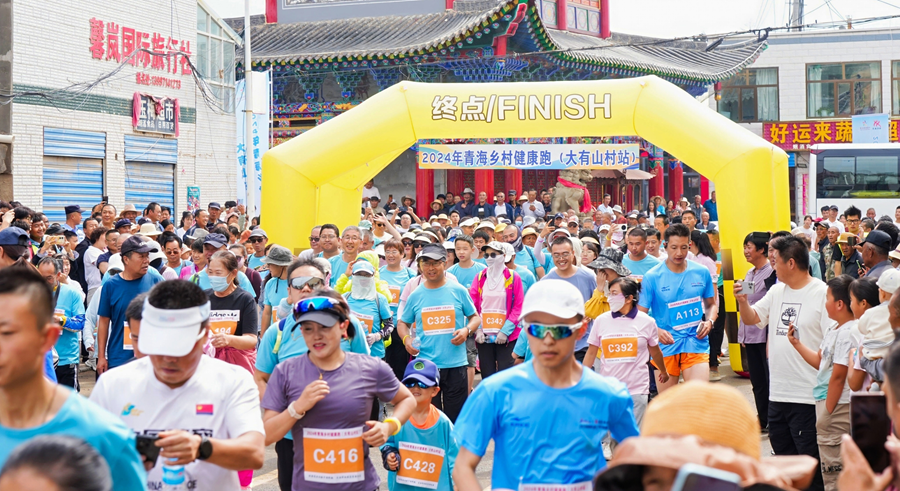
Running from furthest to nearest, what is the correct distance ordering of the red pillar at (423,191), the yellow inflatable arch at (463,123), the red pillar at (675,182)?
the red pillar at (675,182) → the red pillar at (423,191) → the yellow inflatable arch at (463,123)

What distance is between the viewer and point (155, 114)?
1867 centimetres

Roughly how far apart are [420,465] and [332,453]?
0.95 m

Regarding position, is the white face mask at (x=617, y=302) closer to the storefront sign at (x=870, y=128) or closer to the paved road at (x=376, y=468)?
the paved road at (x=376, y=468)

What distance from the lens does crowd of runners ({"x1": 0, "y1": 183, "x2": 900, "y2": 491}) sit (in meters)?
2.36

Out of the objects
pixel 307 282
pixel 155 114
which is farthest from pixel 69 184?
pixel 307 282

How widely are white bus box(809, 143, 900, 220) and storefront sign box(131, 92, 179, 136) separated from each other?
15.8 meters

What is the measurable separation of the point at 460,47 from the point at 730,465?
63.1ft

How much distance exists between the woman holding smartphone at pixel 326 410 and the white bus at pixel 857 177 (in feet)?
72.7

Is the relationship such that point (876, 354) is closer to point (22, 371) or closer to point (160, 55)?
point (22, 371)

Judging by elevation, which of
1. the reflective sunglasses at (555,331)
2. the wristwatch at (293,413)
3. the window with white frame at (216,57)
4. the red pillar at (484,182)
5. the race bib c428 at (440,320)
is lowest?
the wristwatch at (293,413)

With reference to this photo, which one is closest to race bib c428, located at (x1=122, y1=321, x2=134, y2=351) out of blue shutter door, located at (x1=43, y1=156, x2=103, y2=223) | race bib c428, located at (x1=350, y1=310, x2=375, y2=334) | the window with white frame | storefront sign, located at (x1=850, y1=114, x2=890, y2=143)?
race bib c428, located at (x1=350, y1=310, x2=375, y2=334)

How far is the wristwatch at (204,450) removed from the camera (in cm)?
294

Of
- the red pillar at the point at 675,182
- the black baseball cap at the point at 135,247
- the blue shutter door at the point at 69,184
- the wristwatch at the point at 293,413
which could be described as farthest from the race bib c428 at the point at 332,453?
the red pillar at the point at 675,182

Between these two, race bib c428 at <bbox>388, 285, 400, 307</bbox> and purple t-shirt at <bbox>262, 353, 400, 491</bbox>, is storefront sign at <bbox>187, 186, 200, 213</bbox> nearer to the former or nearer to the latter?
race bib c428 at <bbox>388, 285, 400, 307</bbox>
